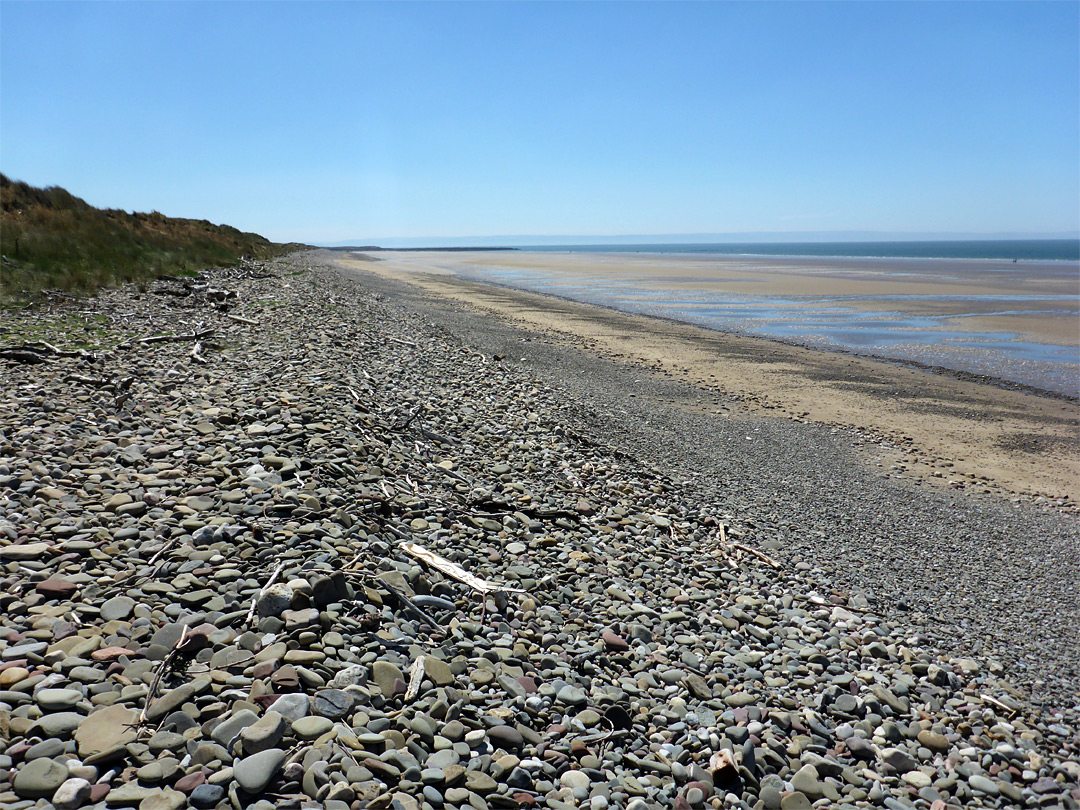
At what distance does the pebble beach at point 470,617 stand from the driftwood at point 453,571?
27 millimetres

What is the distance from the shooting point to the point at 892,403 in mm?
15055

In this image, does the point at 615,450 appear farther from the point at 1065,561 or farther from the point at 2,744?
the point at 2,744

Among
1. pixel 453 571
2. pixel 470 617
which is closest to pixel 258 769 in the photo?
pixel 470 617

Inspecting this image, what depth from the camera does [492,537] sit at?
6.09 meters

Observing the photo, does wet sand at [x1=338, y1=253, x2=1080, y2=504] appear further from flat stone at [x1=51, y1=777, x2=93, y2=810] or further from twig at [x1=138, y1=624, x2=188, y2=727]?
flat stone at [x1=51, y1=777, x2=93, y2=810]

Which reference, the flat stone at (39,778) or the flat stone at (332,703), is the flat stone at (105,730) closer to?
the flat stone at (39,778)

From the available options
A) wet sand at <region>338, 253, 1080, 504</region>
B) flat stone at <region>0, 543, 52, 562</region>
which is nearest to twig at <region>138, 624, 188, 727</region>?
flat stone at <region>0, 543, 52, 562</region>

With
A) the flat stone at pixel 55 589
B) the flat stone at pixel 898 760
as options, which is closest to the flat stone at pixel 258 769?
the flat stone at pixel 55 589

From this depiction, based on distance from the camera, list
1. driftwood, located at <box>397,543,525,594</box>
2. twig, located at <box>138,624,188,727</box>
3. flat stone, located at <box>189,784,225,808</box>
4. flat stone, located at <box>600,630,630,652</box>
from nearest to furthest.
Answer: flat stone, located at <box>189,784,225,808</box>
twig, located at <box>138,624,188,727</box>
flat stone, located at <box>600,630,630,652</box>
driftwood, located at <box>397,543,525,594</box>

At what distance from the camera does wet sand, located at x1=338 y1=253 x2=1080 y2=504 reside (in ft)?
35.7

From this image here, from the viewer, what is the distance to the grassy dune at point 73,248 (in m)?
16.8

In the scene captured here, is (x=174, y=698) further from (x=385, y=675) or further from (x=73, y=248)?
(x=73, y=248)

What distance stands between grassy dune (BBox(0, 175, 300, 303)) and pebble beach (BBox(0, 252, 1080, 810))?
9639 mm

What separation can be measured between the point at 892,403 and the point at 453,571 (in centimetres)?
1347
